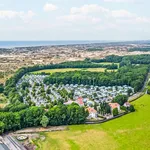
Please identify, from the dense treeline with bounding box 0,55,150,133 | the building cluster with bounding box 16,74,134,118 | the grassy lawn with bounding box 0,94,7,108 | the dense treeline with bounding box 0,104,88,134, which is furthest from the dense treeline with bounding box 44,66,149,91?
the dense treeline with bounding box 0,104,88,134

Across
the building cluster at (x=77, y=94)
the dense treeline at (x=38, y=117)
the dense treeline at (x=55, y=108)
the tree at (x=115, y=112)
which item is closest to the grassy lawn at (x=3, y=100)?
the dense treeline at (x=55, y=108)

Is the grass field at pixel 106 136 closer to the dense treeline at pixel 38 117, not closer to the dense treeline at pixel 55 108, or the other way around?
the dense treeline at pixel 38 117

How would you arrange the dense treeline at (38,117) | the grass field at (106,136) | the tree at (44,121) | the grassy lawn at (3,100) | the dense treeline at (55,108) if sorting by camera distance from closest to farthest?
the grass field at (106,136) → the dense treeline at (38,117) → the dense treeline at (55,108) → the tree at (44,121) → the grassy lawn at (3,100)

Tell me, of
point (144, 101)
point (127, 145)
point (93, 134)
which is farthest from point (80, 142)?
point (144, 101)

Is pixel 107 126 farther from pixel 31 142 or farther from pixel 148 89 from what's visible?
pixel 148 89

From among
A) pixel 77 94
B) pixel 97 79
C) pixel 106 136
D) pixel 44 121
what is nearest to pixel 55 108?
pixel 44 121

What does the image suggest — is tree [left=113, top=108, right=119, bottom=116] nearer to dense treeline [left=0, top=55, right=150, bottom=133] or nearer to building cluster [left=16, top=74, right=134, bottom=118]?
building cluster [left=16, top=74, right=134, bottom=118]
